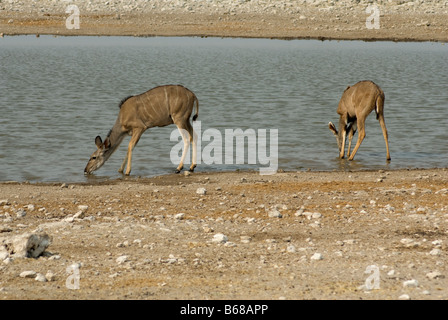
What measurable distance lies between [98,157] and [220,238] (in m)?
6.35

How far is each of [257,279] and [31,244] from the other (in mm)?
2267

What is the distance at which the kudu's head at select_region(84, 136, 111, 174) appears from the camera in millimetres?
15094

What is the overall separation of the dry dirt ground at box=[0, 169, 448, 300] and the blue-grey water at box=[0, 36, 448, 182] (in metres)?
2.80

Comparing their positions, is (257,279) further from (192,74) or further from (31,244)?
(192,74)

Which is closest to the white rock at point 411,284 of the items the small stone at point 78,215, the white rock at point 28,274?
the white rock at point 28,274

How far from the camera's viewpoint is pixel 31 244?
846 centimetres

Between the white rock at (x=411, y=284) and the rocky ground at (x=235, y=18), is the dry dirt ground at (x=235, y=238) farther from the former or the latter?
the rocky ground at (x=235, y=18)

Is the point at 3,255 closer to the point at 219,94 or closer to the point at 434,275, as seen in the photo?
the point at 434,275

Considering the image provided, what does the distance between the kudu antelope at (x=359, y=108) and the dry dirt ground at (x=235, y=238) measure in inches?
102

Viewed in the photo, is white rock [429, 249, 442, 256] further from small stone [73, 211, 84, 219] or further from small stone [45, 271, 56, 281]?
small stone [73, 211, 84, 219]

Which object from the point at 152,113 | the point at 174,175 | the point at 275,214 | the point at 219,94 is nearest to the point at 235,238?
the point at 275,214

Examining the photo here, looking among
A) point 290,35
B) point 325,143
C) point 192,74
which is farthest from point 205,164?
point 290,35

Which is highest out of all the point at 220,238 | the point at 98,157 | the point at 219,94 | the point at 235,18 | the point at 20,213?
the point at 235,18

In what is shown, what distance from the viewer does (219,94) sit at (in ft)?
84.4
